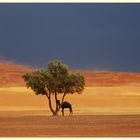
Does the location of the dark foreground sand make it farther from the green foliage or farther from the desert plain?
the green foliage

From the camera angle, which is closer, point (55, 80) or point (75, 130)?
point (75, 130)

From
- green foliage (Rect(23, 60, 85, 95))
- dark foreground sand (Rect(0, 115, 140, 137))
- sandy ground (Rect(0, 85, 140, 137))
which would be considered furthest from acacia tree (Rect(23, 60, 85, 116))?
dark foreground sand (Rect(0, 115, 140, 137))

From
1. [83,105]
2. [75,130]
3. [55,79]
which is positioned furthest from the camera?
[83,105]

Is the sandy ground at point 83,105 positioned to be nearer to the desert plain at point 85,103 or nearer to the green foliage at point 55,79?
the desert plain at point 85,103

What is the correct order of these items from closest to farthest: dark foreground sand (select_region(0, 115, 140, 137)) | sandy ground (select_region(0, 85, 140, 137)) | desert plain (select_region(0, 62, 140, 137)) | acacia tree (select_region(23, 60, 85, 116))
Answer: dark foreground sand (select_region(0, 115, 140, 137)) < desert plain (select_region(0, 62, 140, 137)) < sandy ground (select_region(0, 85, 140, 137)) < acacia tree (select_region(23, 60, 85, 116))

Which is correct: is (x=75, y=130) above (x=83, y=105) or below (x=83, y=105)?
below

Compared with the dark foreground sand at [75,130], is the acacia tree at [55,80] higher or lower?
higher

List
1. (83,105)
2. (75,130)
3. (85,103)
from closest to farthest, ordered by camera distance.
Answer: (75,130), (83,105), (85,103)

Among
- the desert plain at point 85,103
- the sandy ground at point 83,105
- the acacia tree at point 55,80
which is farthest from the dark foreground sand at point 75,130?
the acacia tree at point 55,80

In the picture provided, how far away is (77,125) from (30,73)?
523 inches

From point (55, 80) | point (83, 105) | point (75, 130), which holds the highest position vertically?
point (55, 80)

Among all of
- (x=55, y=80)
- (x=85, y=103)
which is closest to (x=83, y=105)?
(x=85, y=103)

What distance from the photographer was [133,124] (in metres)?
28.0

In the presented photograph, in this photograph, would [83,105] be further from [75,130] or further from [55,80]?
[75,130]
